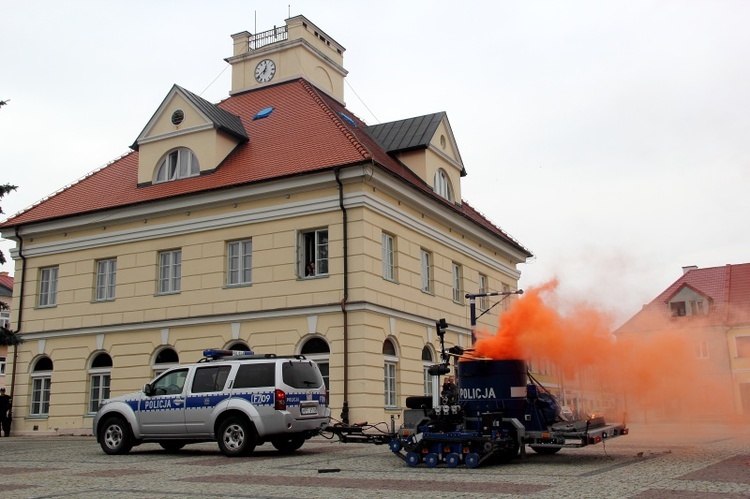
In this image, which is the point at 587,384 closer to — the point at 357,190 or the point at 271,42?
the point at 357,190

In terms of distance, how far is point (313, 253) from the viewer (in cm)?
2473

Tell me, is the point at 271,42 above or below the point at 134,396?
above

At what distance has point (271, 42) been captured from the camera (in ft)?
106

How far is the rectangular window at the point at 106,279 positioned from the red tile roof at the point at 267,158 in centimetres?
207

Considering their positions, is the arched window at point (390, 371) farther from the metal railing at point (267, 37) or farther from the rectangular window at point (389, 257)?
the metal railing at point (267, 37)

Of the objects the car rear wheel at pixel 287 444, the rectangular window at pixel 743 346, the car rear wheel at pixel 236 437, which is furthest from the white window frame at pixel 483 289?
the car rear wheel at pixel 236 437

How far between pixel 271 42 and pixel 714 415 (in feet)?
73.5

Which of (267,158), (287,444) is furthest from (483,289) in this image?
(287,444)

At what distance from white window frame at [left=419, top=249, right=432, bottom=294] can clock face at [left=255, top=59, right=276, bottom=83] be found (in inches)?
416

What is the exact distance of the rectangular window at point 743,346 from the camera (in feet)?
61.0

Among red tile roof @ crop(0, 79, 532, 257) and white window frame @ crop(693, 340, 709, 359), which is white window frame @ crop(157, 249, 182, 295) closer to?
red tile roof @ crop(0, 79, 532, 257)

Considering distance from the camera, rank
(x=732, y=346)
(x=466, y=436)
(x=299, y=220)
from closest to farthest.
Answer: (x=466, y=436), (x=732, y=346), (x=299, y=220)

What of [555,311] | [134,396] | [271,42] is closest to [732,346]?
[555,311]

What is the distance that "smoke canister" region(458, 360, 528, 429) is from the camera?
44.8 ft
